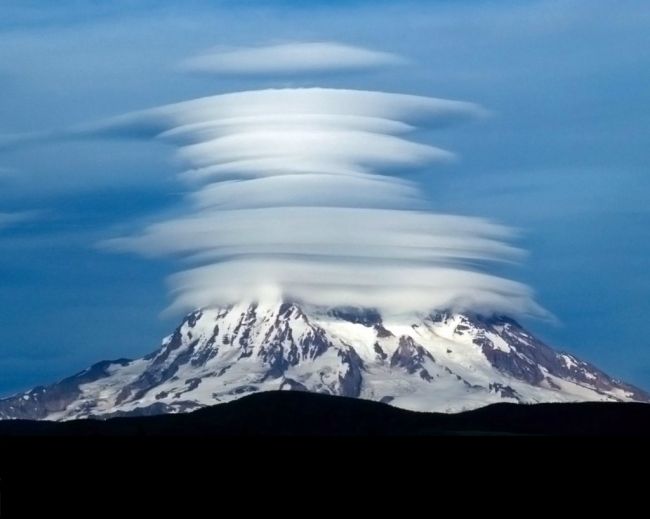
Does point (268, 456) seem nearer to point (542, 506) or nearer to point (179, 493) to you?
point (179, 493)

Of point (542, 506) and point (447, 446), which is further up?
point (447, 446)

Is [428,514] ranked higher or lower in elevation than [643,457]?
lower

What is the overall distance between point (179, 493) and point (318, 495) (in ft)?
21.5

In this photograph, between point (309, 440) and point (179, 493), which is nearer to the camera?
point (179, 493)

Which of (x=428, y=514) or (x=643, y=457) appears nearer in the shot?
(x=428, y=514)

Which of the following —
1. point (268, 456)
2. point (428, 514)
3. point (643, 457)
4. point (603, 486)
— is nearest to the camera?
point (428, 514)

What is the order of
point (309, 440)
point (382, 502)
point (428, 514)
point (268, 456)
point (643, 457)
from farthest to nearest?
point (309, 440) < point (268, 456) < point (643, 457) < point (382, 502) < point (428, 514)

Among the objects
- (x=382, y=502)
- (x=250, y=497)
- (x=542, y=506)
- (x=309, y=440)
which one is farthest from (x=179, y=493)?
(x=309, y=440)

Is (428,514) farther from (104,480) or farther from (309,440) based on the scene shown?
(309,440)

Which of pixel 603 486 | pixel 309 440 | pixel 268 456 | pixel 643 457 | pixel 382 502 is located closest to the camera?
pixel 382 502

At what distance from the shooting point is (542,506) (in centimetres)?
6384

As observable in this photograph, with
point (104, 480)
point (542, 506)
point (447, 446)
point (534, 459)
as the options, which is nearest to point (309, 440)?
point (447, 446)

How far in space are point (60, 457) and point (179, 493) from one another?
25216mm

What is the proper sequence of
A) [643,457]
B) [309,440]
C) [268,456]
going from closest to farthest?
[643,457] → [268,456] → [309,440]
